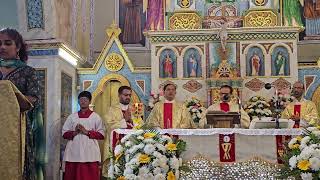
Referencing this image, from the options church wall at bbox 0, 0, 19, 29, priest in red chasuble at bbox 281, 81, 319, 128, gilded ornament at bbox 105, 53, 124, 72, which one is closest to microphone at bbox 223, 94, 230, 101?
priest in red chasuble at bbox 281, 81, 319, 128

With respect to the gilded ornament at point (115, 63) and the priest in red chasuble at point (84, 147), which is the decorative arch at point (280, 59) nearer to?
the gilded ornament at point (115, 63)

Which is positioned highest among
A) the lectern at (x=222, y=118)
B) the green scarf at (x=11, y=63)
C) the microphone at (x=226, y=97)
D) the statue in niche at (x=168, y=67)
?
the statue in niche at (x=168, y=67)

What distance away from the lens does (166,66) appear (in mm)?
11328

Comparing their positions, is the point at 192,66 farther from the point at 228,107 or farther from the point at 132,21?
the point at 228,107

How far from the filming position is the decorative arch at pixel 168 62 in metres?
11.3

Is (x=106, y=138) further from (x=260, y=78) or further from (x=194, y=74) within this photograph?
(x=260, y=78)

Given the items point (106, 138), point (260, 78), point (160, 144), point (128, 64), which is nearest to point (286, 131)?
point (160, 144)

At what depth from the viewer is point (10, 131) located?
13.4 ft

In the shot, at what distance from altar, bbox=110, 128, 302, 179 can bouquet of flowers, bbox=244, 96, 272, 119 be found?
12.8ft

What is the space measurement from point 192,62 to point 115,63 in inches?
68.0

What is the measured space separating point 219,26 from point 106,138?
4.09 m

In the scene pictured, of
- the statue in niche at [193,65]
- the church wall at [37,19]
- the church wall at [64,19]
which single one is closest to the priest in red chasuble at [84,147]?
the church wall at [37,19]

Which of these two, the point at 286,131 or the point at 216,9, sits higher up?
the point at 216,9

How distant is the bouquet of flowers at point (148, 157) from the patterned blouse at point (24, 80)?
164 centimetres
